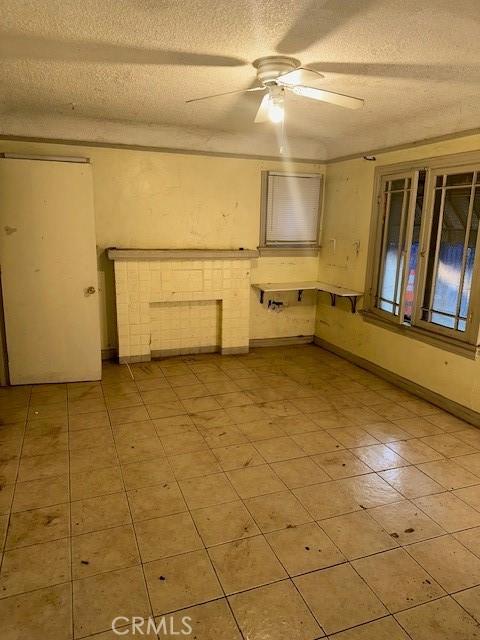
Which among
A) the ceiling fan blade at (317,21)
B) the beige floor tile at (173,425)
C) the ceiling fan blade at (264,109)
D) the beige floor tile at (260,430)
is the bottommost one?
the beige floor tile at (260,430)

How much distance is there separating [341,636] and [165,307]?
3.68 m

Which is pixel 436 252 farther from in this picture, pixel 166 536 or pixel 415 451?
pixel 166 536

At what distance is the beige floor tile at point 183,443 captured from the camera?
303cm

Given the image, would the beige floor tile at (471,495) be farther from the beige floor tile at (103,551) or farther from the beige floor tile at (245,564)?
the beige floor tile at (103,551)

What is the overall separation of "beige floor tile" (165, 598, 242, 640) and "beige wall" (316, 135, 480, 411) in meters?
2.61

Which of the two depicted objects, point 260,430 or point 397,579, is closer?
point 397,579

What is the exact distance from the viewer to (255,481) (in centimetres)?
269

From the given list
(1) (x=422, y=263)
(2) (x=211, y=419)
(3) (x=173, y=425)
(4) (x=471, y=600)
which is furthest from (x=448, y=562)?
(1) (x=422, y=263)

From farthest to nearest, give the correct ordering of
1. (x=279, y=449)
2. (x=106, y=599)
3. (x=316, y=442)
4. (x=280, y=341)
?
1. (x=280, y=341)
2. (x=316, y=442)
3. (x=279, y=449)
4. (x=106, y=599)

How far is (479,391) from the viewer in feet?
11.3

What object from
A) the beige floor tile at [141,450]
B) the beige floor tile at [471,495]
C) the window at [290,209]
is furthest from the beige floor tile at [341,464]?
the window at [290,209]

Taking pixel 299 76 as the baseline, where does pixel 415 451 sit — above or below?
below

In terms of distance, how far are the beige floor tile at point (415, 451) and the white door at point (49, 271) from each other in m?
2.75

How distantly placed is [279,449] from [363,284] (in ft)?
7.63
